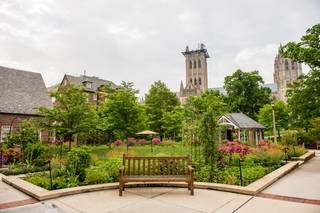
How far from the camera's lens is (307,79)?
13.8 meters

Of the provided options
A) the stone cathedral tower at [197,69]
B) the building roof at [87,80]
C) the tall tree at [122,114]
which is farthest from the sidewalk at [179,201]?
the stone cathedral tower at [197,69]

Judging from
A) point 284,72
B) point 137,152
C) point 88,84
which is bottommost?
point 137,152

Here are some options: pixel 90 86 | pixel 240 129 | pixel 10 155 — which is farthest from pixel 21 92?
pixel 240 129

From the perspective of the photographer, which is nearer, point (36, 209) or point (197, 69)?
point (36, 209)

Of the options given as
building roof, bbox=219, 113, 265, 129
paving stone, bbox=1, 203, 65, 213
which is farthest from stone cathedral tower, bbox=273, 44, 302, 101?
paving stone, bbox=1, 203, 65, 213

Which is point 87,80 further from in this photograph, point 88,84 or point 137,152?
point 137,152

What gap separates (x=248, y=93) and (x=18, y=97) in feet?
114

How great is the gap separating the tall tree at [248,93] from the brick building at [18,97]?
2982 centimetres

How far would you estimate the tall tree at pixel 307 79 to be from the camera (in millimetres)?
12336

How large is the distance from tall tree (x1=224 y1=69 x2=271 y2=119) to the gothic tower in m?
43.9

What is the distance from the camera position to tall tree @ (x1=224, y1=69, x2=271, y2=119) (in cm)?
3844

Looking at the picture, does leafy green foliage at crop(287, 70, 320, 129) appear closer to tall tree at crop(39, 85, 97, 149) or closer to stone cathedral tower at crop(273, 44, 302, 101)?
tall tree at crop(39, 85, 97, 149)

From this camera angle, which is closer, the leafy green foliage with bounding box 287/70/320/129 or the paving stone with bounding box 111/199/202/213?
the paving stone with bounding box 111/199/202/213

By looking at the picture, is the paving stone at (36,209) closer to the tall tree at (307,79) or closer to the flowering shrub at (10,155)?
the flowering shrub at (10,155)
